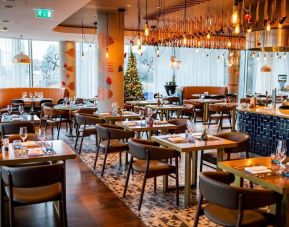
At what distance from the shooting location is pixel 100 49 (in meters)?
9.40

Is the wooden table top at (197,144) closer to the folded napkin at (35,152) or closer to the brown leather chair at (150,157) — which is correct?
the brown leather chair at (150,157)

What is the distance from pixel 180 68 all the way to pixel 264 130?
1013 cm

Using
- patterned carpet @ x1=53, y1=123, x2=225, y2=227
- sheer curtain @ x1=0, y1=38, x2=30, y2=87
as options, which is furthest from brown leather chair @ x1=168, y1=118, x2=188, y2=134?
sheer curtain @ x1=0, y1=38, x2=30, y2=87

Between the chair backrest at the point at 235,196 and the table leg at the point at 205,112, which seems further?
the table leg at the point at 205,112

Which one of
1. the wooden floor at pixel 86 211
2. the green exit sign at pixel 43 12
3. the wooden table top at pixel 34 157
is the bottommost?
the wooden floor at pixel 86 211

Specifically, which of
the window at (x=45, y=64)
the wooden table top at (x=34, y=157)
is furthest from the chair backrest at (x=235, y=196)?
the window at (x=45, y=64)

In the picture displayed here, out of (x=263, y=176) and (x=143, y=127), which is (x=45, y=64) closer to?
(x=143, y=127)

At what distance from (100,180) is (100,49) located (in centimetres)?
459

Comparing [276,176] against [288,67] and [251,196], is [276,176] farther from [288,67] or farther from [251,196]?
[288,67]

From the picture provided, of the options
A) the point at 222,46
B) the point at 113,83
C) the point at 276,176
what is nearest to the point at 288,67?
the point at 222,46

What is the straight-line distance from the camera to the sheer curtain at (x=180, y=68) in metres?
16.6

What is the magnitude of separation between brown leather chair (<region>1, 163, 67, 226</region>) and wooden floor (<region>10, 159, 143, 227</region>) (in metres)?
0.66

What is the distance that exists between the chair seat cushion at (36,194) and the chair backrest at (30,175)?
0.82 ft

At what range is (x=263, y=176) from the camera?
3.17 m
